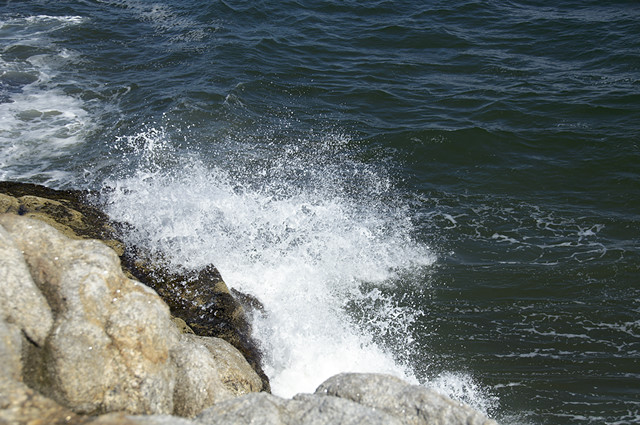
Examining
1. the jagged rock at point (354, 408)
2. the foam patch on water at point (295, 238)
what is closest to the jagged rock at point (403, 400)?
the jagged rock at point (354, 408)

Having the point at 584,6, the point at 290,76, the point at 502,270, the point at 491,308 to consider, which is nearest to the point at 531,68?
the point at 584,6

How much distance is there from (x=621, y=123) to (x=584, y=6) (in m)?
8.26

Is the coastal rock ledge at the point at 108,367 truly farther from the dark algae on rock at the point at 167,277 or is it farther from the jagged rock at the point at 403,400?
the dark algae on rock at the point at 167,277

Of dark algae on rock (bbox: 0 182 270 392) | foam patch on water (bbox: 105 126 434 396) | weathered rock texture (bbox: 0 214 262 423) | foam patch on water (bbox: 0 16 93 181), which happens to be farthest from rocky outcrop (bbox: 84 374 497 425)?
foam patch on water (bbox: 0 16 93 181)

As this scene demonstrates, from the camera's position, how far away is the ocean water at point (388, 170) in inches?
335

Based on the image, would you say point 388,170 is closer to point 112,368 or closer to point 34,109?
point 112,368

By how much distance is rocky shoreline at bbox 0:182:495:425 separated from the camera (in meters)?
4.34

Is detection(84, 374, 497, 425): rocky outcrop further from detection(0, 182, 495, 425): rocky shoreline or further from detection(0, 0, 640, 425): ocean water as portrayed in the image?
detection(0, 0, 640, 425): ocean water

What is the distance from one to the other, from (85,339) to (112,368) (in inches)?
13.7

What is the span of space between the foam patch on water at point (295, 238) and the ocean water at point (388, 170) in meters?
0.04

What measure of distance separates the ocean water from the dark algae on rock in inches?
16.9

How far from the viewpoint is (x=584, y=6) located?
→ 1967cm

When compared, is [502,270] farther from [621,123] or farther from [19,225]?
[19,225]

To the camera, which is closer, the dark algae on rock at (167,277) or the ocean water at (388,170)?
the dark algae on rock at (167,277)
